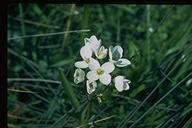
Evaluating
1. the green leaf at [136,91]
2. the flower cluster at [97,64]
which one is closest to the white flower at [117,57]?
the flower cluster at [97,64]

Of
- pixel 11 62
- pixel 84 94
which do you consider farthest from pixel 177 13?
pixel 84 94

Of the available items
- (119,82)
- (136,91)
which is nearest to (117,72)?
(119,82)

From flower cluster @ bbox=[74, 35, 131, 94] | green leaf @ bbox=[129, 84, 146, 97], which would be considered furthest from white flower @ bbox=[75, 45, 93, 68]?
green leaf @ bbox=[129, 84, 146, 97]

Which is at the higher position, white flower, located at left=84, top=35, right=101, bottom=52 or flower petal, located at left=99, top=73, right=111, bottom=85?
white flower, located at left=84, top=35, right=101, bottom=52

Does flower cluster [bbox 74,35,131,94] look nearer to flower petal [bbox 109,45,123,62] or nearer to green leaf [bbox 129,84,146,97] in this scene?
flower petal [bbox 109,45,123,62]

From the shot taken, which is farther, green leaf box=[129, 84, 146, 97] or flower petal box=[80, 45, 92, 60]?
green leaf box=[129, 84, 146, 97]

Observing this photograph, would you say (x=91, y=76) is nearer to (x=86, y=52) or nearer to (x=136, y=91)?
(x=86, y=52)

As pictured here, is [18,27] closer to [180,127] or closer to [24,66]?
[24,66]
